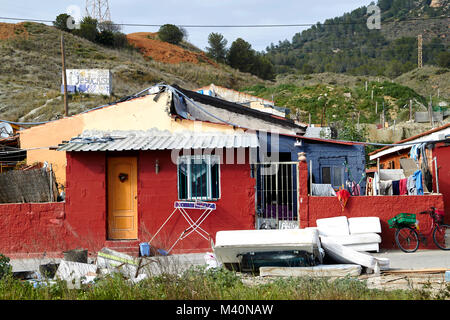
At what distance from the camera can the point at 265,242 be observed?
9.69 meters

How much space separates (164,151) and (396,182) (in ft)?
23.6

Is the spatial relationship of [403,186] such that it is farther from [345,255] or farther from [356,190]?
[345,255]

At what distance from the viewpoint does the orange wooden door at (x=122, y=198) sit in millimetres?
13117

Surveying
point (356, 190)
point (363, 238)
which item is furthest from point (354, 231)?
point (356, 190)

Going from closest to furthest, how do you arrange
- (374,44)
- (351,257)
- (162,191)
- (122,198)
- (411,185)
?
1. (351,257)
2. (162,191)
3. (122,198)
4. (411,185)
5. (374,44)

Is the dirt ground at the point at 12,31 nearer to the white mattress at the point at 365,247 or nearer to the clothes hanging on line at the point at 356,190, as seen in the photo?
the clothes hanging on line at the point at 356,190

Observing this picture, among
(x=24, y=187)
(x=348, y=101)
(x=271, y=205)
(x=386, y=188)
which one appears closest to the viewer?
(x=271, y=205)

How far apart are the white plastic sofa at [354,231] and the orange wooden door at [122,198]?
5043 millimetres

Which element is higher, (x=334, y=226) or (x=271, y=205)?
(x=271, y=205)

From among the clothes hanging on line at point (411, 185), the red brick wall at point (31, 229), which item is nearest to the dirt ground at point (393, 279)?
the clothes hanging on line at point (411, 185)

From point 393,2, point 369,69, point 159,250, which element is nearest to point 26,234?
point 159,250

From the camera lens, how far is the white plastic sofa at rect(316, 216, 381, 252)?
11.8 meters

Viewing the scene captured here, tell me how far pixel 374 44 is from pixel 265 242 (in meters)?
113

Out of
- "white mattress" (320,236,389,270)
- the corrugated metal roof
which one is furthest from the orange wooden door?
"white mattress" (320,236,389,270)
